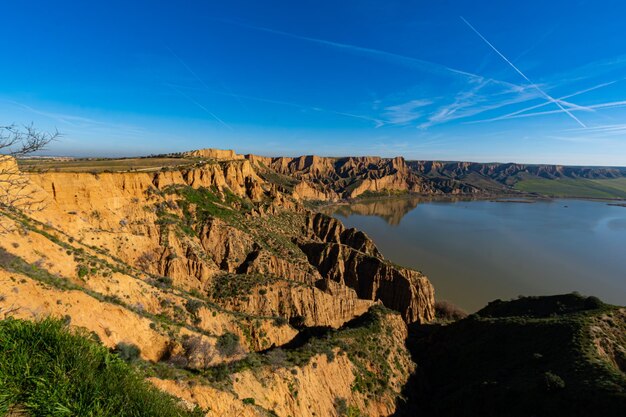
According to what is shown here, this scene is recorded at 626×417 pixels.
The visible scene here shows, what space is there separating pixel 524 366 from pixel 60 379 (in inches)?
1113

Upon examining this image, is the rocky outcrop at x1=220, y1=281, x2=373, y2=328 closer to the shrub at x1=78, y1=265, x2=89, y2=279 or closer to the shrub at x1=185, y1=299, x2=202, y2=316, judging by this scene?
the shrub at x1=185, y1=299, x2=202, y2=316

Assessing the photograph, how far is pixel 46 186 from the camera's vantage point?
29219 millimetres

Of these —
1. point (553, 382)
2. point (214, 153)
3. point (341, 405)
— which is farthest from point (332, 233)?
point (214, 153)

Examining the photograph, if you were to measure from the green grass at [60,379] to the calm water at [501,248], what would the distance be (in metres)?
57.5

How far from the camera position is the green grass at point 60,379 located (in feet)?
14.8

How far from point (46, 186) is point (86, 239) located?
8.24m

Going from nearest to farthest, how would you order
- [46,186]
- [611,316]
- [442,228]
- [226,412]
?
[226,412] < [611,316] < [46,186] < [442,228]

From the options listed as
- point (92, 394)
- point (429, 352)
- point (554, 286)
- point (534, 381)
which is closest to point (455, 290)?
point (554, 286)

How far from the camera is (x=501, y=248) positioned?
8738 centimetres

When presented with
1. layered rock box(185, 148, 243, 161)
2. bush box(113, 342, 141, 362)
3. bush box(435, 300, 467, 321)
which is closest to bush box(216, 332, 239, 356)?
bush box(113, 342, 141, 362)

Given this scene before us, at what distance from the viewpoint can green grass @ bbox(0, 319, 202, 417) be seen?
14.8 feet

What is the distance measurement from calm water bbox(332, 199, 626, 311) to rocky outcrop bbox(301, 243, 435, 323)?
13080 millimetres

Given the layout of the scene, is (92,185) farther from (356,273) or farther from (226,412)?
(356,273)

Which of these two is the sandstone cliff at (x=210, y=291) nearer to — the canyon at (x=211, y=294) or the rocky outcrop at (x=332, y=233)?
the canyon at (x=211, y=294)
